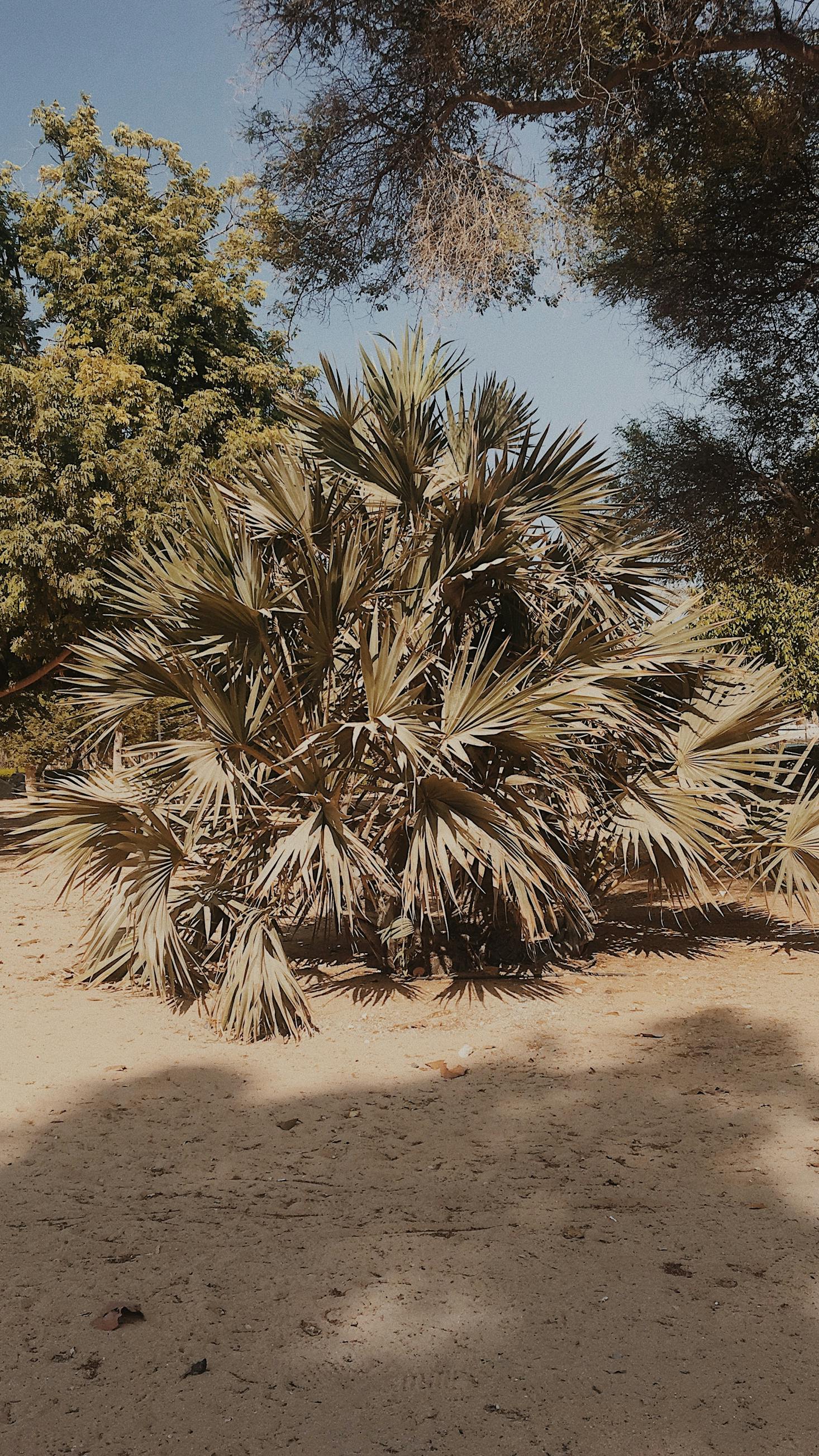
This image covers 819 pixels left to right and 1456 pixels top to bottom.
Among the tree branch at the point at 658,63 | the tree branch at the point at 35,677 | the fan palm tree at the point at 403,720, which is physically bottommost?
the fan palm tree at the point at 403,720

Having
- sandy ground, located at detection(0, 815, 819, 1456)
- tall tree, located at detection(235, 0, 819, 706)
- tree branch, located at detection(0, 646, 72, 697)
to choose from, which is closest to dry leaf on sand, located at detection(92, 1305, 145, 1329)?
sandy ground, located at detection(0, 815, 819, 1456)

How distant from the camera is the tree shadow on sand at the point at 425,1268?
8.29ft

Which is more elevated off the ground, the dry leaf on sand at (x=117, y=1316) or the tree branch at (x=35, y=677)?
the tree branch at (x=35, y=677)

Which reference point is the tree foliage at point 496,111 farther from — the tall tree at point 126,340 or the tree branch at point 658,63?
the tall tree at point 126,340

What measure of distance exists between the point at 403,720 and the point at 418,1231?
2785 millimetres

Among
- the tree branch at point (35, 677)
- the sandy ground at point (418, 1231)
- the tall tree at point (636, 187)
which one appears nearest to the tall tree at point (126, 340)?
the tree branch at point (35, 677)

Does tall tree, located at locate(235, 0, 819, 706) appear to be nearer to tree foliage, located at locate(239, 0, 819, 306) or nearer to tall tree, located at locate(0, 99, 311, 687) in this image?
tree foliage, located at locate(239, 0, 819, 306)

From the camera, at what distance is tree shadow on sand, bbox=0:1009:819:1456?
253 centimetres

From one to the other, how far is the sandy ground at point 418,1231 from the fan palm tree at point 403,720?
2.39 ft

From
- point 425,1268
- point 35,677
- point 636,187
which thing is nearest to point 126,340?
point 35,677

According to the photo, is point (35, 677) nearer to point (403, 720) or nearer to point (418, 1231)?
point (403, 720)

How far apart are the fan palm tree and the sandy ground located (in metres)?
0.73

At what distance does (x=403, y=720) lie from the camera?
5.71 meters

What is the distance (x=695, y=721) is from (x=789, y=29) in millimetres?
5836
